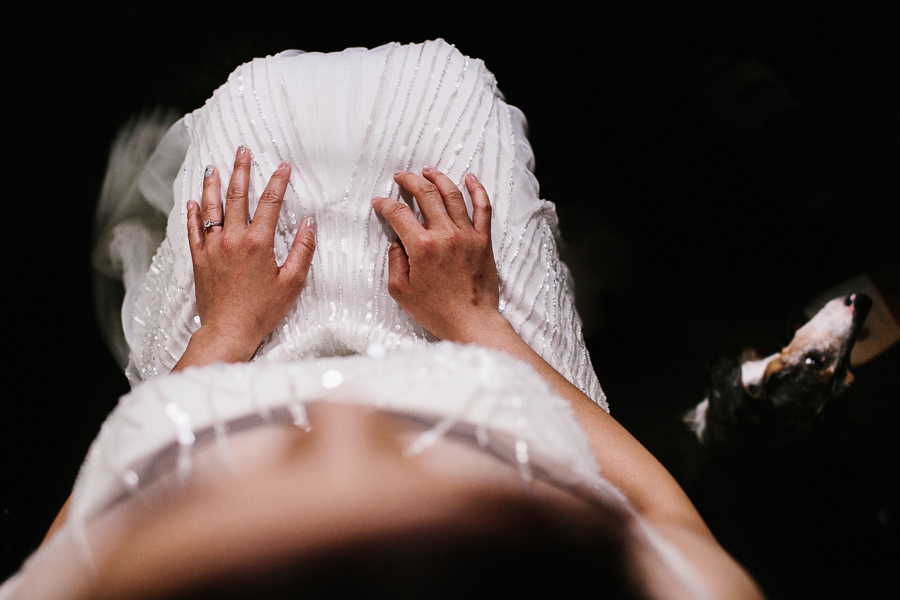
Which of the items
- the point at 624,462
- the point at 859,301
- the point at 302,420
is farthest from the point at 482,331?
the point at 859,301

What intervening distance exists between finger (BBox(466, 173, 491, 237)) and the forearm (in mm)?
128

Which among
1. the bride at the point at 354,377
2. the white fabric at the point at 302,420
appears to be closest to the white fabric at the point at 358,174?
the bride at the point at 354,377

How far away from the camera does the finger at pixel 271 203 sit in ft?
2.08

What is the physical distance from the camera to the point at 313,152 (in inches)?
25.7

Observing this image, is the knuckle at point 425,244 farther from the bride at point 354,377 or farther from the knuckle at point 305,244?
the knuckle at point 305,244

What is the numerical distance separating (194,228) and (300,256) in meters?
0.15

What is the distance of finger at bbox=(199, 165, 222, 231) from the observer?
0.66m

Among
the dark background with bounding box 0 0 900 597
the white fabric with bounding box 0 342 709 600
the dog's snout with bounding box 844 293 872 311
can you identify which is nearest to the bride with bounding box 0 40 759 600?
the white fabric with bounding box 0 342 709 600

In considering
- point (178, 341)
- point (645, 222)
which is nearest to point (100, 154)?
point (178, 341)

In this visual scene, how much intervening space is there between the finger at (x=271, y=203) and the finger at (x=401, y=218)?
0.37ft

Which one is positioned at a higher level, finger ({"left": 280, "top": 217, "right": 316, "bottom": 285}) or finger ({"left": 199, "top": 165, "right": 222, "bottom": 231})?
finger ({"left": 199, "top": 165, "right": 222, "bottom": 231})

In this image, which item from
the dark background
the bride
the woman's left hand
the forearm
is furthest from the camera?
the dark background

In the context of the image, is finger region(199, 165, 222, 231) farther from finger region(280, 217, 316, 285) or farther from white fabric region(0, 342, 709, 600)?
white fabric region(0, 342, 709, 600)

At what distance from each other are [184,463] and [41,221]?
1.02m
